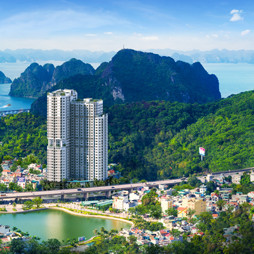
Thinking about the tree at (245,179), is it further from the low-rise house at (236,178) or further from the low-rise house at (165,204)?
the low-rise house at (165,204)

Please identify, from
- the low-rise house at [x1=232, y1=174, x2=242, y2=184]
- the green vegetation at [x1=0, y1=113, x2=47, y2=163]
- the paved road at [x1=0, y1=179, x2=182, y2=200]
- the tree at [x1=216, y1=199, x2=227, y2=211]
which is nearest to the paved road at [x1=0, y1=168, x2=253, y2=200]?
the paved road at [x1=0, y1=179, x2=182, y2=200]

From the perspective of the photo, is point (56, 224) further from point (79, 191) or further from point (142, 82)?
point (142, 82)

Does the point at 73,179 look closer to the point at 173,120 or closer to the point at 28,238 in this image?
the point at 28,238

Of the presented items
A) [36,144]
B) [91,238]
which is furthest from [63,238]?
[36,144]

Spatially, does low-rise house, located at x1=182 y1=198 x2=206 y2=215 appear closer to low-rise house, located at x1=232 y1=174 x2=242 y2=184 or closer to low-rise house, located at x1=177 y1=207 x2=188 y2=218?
low-rise house, located at x1=177 y1=207 x2=188 y2=218

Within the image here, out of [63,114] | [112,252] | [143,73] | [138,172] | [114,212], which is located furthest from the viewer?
[143,73]

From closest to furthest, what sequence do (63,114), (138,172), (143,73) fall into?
(63,114), (138,172), (143,73)

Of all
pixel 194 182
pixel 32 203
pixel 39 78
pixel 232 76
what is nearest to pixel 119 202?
pixel 32 203
